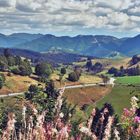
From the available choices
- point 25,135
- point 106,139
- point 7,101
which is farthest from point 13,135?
point 7,101

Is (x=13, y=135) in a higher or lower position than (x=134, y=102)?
lower

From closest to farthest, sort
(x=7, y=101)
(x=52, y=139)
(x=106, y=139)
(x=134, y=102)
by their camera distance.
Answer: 1. (x=106, y=139)
2. (x=52, y=139)
3. (x=134, y=102)
4. (x=7, y=101)

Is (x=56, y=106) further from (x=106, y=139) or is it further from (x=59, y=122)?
(x=106, y=139)

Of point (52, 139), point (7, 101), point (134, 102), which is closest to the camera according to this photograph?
point (52, 139)

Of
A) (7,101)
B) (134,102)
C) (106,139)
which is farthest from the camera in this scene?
(7,101)

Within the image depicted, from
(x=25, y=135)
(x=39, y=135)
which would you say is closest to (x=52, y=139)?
(x=39, y=135)

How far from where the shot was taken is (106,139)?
1085cm

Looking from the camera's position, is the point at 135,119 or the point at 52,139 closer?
the point at 52,139

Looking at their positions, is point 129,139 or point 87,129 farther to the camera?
point 129,139

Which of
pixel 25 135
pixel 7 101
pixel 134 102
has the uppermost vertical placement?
pixel 134 102

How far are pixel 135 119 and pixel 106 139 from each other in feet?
6.88

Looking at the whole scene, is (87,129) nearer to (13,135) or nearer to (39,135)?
(39,135)

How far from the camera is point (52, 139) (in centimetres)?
1165

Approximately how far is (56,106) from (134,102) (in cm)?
207
